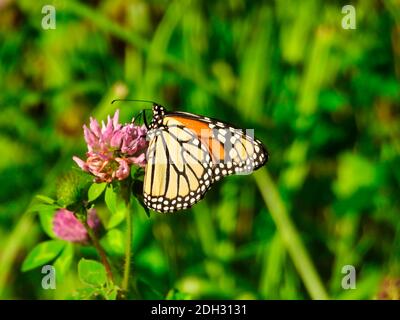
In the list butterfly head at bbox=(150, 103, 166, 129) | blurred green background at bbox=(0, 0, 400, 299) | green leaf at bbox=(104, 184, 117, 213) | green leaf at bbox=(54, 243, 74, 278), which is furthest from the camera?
blurred green background at bbox=(0, 0, 400, 299)

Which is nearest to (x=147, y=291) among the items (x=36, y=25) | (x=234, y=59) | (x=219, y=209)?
(x=219, y=209)

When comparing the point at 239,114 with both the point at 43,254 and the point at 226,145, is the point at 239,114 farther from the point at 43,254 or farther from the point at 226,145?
the point at 43,254

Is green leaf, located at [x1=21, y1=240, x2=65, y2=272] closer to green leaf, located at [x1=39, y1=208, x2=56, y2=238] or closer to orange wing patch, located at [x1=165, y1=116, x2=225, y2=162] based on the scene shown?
green leaf, located at [x1=39, y1=208, x2=56, y2=238]

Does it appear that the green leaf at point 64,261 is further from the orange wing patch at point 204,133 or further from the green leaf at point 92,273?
the orange wing patch at point 204,133

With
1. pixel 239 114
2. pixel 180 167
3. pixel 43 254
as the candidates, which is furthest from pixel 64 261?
pixel 239 114

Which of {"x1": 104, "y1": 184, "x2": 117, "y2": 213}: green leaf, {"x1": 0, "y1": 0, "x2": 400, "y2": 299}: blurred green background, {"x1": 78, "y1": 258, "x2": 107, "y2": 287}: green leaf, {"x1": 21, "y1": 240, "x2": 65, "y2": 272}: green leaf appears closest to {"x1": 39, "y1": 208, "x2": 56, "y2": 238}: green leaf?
{"x1": 21, "y1": 240, "x2": 65, "y2": 272}: green leaf

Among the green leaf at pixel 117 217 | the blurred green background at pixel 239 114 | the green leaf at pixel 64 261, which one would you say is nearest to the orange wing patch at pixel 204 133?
the green leaf at pixel 117 217
